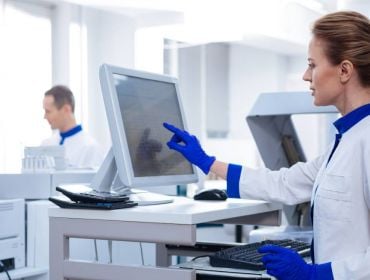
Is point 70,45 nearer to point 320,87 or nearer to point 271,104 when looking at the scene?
point 271,104

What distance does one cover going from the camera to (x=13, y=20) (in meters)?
5.41

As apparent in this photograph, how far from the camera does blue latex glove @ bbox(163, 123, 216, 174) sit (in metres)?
1.88

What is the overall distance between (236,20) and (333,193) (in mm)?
4390

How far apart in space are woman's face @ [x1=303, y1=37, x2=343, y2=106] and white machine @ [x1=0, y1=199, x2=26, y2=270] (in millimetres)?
1053

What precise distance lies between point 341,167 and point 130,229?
1.74 feet

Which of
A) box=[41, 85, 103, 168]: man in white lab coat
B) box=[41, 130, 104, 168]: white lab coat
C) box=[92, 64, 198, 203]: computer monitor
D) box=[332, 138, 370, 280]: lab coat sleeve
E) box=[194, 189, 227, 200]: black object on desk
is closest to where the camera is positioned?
box=[332, 138, 370, 280]: lab coat sleeve

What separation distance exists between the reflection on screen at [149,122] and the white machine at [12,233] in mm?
556

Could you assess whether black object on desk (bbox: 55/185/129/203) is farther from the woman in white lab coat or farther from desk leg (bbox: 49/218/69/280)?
the woman in white lab coat

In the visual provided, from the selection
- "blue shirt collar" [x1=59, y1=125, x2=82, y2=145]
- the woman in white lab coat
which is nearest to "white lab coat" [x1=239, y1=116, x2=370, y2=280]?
the woman in white lab coat

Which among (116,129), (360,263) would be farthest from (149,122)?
(360,263)

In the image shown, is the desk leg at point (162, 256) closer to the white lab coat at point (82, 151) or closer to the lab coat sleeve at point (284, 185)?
the lab coat sleeve at point (284, 185)

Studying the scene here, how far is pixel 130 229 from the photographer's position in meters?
1.61

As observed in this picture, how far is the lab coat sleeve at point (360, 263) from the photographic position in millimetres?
1501

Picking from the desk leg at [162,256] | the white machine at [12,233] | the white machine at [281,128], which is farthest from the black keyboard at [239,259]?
the white machine at [12,233]
